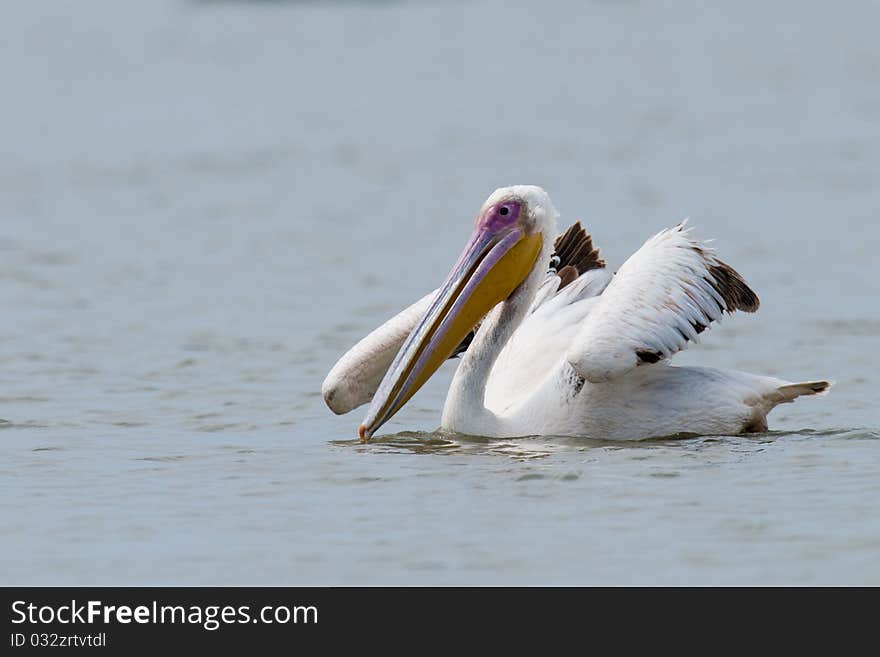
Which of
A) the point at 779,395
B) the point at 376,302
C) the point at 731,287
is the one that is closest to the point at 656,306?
the point at 731,287

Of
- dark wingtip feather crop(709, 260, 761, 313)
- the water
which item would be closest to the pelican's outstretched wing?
dark wingtip feather crop(709, 260, 761, 313)

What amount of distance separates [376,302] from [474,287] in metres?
3.99

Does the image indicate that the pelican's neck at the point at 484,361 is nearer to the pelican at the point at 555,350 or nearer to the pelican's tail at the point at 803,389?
the pelican at the point at 555,350

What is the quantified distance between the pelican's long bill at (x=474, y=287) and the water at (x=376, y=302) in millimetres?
376

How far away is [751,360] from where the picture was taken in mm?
9547

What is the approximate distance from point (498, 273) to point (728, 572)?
7.95ft

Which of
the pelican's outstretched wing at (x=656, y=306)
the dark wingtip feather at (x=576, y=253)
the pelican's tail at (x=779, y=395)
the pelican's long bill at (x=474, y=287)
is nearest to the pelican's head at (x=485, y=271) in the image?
the pelican's long bill at (x=474, y=287)

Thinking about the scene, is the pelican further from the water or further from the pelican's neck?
the water

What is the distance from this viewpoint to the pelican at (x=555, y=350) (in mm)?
6996

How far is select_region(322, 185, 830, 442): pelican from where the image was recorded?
6996mm

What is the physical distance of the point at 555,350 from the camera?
7.62 metres

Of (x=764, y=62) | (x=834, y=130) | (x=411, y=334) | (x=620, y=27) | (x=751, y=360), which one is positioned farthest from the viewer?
(x=620, y=27)
